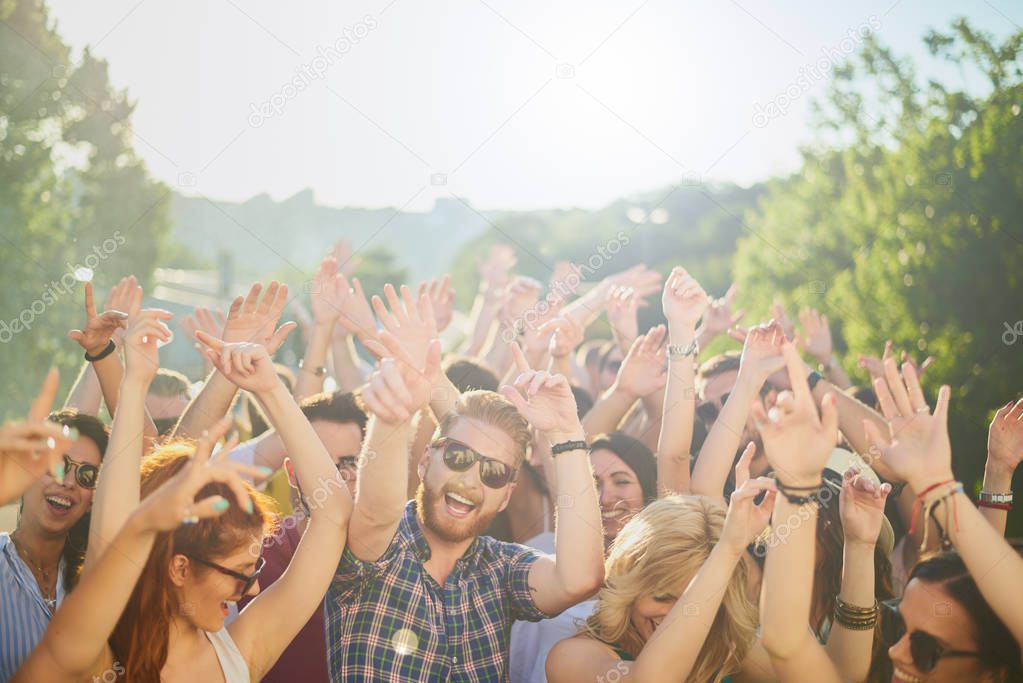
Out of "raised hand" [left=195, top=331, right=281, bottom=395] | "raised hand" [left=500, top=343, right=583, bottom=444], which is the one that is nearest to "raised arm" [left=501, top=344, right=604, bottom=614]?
"raised hand" [left=500, top=343, right=583, bottom=444]

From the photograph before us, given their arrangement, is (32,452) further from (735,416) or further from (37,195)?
(37,195)

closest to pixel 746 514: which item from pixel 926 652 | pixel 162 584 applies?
pixel 926 652

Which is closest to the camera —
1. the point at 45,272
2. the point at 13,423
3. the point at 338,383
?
the point at 13,423

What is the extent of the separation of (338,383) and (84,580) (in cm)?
394

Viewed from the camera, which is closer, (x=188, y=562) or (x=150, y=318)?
(x=188, y=562)

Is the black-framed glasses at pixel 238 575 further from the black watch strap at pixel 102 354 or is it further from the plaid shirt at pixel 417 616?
the black watch strap at pixel 102 354

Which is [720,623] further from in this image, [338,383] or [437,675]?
[338,383]

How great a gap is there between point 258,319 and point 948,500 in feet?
8.52

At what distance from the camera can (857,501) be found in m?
3.17

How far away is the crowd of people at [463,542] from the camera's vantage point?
261 centimetres

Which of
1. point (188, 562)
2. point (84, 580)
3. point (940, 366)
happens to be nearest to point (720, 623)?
point (188, 562)

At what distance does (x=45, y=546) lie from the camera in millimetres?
3117

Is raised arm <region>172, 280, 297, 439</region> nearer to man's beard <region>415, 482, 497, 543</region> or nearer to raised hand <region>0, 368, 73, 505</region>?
man's beard <region>415, 482, 497, 543</region>

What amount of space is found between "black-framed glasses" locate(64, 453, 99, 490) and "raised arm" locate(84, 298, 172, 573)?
0.67 m
